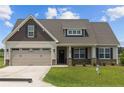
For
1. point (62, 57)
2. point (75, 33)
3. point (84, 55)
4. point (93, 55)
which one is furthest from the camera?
point (75, 33)

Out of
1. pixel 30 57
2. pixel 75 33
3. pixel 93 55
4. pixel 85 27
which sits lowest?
pixel 30 57

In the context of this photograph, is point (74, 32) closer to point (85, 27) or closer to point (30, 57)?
point (85, 27)

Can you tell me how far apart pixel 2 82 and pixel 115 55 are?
23.8 m

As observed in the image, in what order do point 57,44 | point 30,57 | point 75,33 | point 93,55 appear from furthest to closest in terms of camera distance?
1. point 75,33
2. point 93,55
3. point 57,44
4. point 30,57

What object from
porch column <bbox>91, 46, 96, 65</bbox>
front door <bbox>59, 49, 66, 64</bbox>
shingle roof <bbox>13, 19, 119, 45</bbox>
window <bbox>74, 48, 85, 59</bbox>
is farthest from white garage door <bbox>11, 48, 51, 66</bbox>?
porch column <bbox>91, 46, 96, 65</bbox>

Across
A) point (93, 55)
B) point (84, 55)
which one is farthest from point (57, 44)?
point (93, 55)

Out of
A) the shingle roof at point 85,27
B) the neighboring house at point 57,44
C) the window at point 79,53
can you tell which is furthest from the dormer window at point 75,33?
the window at point 79,53

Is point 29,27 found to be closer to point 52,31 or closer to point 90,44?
point 52,31

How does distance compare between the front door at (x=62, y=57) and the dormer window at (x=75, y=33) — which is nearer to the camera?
the front door at (x=62, y=57)

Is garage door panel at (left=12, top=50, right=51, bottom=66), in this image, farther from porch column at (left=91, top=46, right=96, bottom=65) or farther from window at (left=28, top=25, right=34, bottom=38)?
porch column at (left=91, top=46, right=96, bottom=65)

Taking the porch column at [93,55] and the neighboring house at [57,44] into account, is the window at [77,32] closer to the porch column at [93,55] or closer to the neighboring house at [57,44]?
the neighboring house at [57,44]

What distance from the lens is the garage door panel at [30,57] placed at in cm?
4275

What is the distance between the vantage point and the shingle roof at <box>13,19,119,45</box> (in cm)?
4438

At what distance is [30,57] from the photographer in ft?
140
